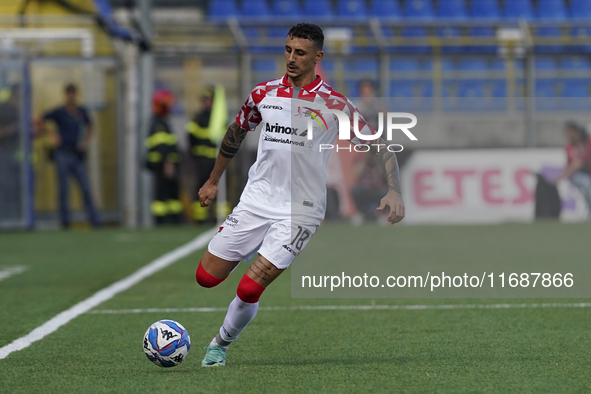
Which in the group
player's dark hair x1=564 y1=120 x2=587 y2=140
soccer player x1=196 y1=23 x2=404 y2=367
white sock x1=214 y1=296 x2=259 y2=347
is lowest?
white sock x1=214 y1=296 x2=259 y2=347

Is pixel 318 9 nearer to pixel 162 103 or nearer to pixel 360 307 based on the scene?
pixel 162 103

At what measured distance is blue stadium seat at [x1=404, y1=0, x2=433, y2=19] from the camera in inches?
890

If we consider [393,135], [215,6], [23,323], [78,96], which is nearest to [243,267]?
[23,323]

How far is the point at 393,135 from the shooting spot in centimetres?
532

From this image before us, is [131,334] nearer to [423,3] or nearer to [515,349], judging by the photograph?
[515,349]

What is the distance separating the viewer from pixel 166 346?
14.9 feet

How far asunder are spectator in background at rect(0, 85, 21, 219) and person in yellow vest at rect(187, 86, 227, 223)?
273 centimetres

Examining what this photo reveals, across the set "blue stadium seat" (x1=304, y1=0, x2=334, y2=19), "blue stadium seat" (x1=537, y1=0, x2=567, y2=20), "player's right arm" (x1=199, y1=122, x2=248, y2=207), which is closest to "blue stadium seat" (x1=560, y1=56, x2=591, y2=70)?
"blue stadium seat" (x1=537, y1=0, x2=567, y2=20)

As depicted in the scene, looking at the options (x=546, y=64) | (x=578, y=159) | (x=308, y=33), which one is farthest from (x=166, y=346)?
(x=546, y=64)

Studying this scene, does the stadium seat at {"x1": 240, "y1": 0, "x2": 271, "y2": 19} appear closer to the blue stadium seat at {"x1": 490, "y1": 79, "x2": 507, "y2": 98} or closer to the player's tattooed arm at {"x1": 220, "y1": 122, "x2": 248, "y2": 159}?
the blue stadium seat at {"x1": 490, "y1": 79, "x2": 507, "y2": 98}

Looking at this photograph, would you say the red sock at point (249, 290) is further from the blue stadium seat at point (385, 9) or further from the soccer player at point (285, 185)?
the blue stadium seat at point (385, 9)

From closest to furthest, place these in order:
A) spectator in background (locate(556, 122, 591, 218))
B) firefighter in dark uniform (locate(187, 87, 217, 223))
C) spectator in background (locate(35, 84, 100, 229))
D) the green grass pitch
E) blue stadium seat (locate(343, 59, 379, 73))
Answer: the green grass pitch, spectator in background (locate(556, 122, 591, 218)), spectator in background (locate(35, 84, 100, 229)), firefighter in dark uniform (locate(187, 87, 217, 223)), blue stadium seat (locate(343, 59, 379, 73))

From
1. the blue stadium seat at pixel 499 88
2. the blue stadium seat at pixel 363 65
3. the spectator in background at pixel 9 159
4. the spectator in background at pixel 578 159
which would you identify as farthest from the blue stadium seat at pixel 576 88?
the spectator in background at pixel 9 159

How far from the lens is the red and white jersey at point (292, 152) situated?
15.4ft
